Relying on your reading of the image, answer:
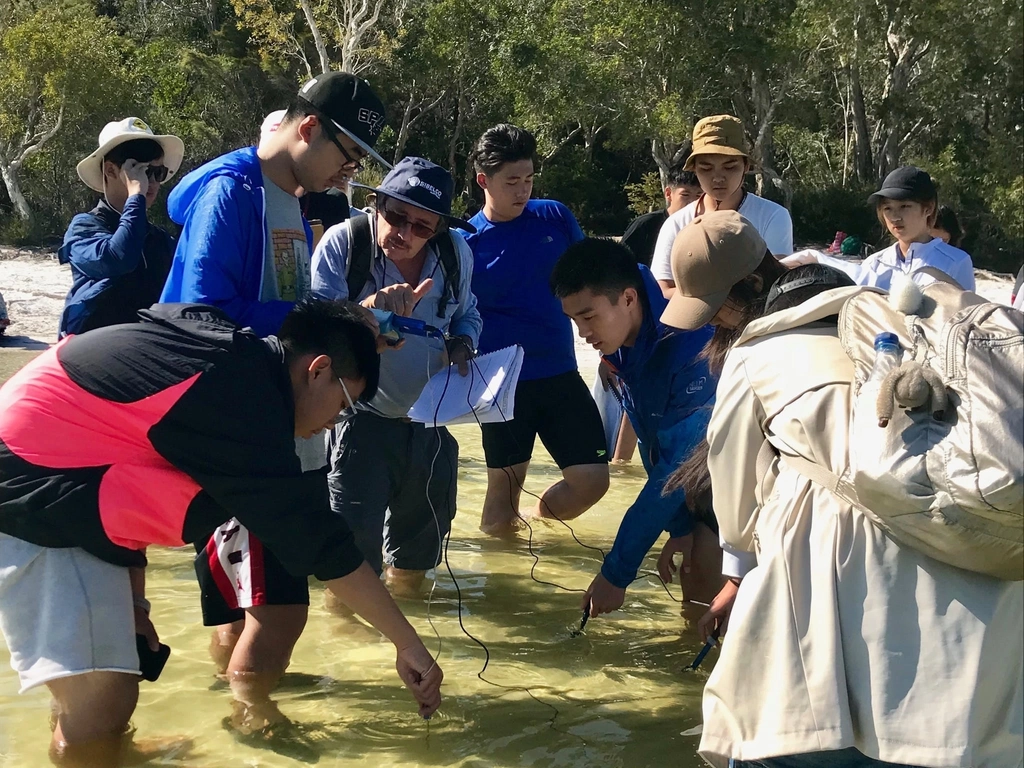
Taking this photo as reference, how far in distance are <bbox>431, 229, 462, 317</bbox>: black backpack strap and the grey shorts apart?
0.51 meters

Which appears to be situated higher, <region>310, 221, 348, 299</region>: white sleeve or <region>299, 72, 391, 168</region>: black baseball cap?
<region>299, 72, 391, 168</region>: black baseball cap

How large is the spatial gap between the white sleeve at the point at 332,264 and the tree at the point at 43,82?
791 inches

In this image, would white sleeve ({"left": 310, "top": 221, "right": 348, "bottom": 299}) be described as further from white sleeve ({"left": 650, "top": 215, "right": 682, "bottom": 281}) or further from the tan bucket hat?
the tan bucket hat

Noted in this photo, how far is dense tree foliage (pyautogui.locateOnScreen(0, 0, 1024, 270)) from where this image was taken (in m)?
24.2

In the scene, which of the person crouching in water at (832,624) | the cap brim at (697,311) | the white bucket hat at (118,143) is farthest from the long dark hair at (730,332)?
the white bucket hat at (118,143)

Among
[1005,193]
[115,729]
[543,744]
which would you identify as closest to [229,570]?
[115,729]

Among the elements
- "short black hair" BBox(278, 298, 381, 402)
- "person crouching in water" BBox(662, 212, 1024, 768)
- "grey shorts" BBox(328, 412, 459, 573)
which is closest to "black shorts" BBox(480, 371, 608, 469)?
"grey shorts" BBox(328, 412, 459, 573)

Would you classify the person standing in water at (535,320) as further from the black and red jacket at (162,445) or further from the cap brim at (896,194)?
the black and red jacket at (162,445)

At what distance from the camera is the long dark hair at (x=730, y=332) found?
2625 mm

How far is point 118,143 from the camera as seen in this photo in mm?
4309

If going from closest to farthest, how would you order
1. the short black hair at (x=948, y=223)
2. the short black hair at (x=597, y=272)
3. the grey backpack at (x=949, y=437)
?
the grey backpack at (x=949, y=437), the short black hair at (x=597, y=272), the short black hair at (x=948, y=223)

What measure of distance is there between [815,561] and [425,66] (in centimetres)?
2847

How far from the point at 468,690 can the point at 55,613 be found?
1.60 meters

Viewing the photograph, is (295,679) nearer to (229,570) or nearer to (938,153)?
(229,570)
